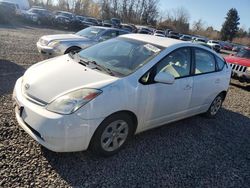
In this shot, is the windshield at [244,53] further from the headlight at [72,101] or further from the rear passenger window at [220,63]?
the headlight at [72,101]

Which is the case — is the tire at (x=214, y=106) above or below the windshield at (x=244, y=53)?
below

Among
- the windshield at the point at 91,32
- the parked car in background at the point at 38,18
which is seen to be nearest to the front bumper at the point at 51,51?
the windshield at the point at 91,32

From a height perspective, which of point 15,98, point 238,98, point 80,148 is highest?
point 15,98

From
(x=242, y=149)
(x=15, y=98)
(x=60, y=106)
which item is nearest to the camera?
(x=60, y=106)

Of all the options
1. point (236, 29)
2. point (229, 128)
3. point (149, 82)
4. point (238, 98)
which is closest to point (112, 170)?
point (149, 82)

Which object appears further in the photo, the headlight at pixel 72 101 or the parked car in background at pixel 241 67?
the parked car in background at pixel 241 67

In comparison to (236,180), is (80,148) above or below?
Result: above

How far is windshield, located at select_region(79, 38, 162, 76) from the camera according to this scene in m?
3.79

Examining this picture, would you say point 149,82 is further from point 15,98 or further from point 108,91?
point 15,98

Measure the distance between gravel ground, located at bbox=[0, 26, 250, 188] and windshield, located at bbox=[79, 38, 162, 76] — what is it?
120 centimetres

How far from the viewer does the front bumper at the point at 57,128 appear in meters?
2.90

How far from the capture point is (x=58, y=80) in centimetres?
338

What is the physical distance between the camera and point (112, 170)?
129 inches

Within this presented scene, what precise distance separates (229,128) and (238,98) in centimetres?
314
